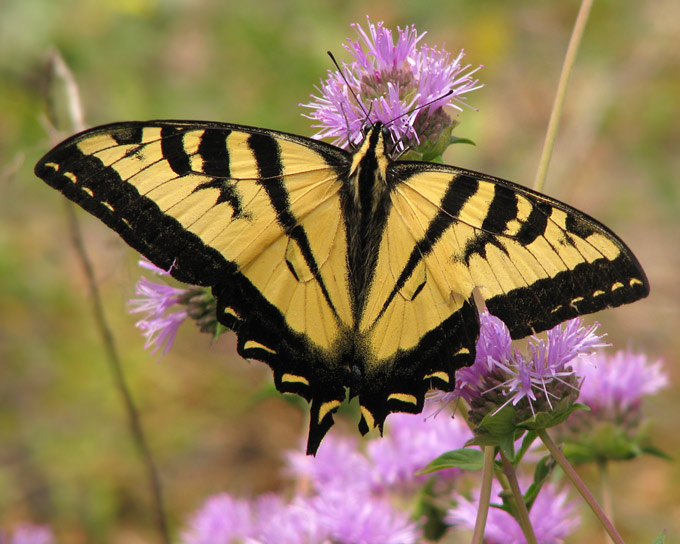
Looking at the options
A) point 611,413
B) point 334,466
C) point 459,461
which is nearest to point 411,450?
point 334,466

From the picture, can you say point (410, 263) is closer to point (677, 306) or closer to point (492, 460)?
point (492, 460)

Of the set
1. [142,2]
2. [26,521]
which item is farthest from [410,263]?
[26,521]

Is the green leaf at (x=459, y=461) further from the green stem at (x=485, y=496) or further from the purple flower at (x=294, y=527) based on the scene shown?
the purple flower at (x=294, y=527)

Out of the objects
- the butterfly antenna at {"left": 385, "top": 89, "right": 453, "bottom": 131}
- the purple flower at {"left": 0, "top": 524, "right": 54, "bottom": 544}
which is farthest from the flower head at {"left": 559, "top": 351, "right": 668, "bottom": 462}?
the purple flower at {"left": 0, "top": 524, "right": 54, "bottom": 544}

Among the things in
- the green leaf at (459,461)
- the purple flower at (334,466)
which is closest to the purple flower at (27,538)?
the purple flower at (334,466)

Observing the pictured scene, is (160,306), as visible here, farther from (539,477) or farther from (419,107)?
(539,477)
